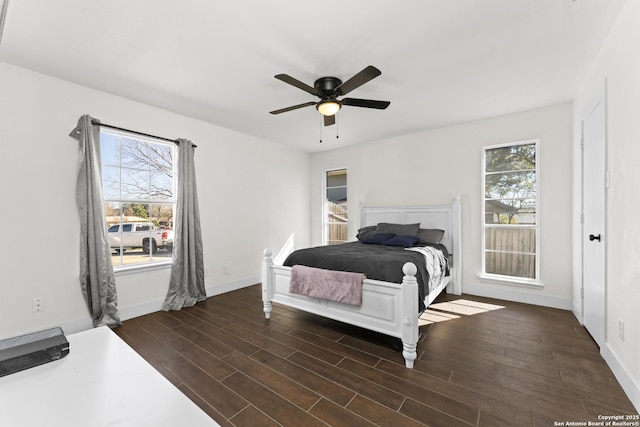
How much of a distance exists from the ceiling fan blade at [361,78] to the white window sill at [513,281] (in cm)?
324

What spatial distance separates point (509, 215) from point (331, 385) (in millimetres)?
3386

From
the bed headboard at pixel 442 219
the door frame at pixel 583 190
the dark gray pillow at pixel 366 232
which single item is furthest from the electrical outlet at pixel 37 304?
the door frame at pixel 583 190

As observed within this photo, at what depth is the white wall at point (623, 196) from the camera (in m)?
1.72

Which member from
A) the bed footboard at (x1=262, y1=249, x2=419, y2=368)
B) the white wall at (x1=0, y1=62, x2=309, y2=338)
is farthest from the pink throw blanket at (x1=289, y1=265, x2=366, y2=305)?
the white wall at (x1=0, y1=62, x2=309, y2=338)

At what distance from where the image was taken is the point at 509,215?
3.79m

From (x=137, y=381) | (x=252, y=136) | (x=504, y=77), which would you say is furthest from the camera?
(x=252, y=136)

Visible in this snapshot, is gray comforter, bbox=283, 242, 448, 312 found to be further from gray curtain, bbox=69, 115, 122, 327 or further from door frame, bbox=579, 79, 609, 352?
gray curtain, bbox=69, 115, 122, 327

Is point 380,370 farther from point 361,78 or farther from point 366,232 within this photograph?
point 366,232

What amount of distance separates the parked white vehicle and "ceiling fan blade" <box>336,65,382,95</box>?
9.60 feet

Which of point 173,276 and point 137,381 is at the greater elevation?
point 137,381

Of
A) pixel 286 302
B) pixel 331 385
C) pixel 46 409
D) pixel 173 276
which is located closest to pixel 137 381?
pixel 46 409

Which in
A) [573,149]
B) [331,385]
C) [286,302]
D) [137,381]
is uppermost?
[573,149]

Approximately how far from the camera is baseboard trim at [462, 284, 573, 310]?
3383 millimetres

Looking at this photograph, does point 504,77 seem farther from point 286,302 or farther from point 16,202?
point 16,202
